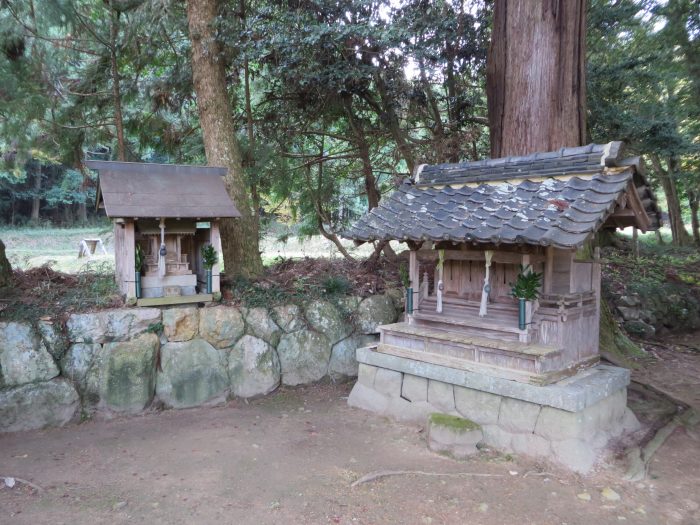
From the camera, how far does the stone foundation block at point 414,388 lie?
5523 millimetres

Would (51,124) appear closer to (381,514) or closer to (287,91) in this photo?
(287,91)

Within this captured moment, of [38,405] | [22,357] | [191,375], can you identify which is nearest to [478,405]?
[191,375]

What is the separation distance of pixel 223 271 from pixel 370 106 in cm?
412

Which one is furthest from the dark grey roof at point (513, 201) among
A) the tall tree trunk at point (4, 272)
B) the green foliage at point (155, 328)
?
the tall tree trunk at point (4, 272)

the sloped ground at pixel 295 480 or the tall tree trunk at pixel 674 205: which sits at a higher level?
the tall tree trunk at pixel 674 205

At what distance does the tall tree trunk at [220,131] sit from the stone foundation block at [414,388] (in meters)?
3.09

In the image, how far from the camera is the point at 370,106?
29.2 ft

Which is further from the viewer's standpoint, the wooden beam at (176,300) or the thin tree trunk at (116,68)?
the thin tree trunk at (116,68)

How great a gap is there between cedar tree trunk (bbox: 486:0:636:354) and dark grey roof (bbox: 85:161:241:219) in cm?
416

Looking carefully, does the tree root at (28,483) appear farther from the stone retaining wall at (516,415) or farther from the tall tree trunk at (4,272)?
the stone retaining wall at (516,415)

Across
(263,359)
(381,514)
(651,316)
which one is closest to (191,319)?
(263,359)

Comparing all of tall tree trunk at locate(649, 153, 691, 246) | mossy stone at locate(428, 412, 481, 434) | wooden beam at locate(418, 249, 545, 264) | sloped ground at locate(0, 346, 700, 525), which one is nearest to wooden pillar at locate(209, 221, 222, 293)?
sloped ground at locate(0, 346, 700, 525)

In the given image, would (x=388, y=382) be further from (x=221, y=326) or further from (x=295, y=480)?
(x=221, y=326)

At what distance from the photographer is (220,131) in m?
7.55
